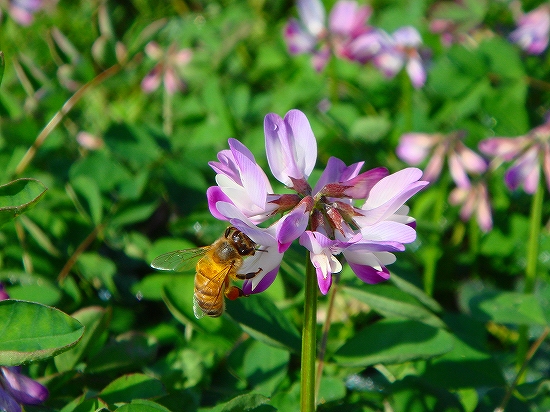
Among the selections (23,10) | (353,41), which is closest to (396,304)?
(353,41)

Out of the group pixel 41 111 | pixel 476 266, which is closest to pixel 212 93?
pixel 41 111


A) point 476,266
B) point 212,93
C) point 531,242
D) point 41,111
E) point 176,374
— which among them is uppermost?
point 41,111

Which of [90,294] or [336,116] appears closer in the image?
[90,294]

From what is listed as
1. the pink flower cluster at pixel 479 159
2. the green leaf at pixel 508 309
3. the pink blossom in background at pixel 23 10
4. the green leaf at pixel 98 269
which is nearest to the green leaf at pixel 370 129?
the pink flower cluster at pixel 479 159

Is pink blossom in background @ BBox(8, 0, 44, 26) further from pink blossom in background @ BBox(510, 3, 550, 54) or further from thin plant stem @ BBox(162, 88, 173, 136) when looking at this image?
pink blossom in background @ BBox(510, 3, 550, 54)

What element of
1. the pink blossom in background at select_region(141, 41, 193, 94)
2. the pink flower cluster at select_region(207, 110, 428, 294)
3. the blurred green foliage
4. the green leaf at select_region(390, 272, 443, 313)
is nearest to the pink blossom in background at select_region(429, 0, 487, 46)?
the blurred green foliage

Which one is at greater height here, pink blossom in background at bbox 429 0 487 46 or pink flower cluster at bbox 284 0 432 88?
pink flower cluster at bbox 284 0 432 88

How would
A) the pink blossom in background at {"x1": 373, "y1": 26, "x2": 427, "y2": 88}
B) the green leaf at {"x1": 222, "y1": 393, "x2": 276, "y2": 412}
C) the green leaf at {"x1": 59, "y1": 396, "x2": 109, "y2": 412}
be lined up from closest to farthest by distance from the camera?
the green leaf at {"x1": 222, "y1": 393, "x2": 276, "y2": 412} → the green leaf at {"x1": 59, "y1": 396, "x2": 109, "y2": 412} → the pink blossom in background at {"x1": 373, "y1": 26, "x2": 427, "y2": 88}

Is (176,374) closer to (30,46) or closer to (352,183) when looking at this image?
(352,183)

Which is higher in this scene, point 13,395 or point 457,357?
point 13,395
